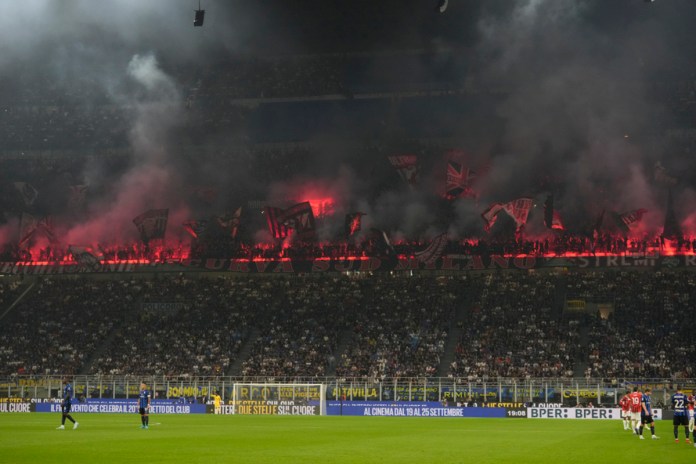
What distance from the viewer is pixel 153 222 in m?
79.1

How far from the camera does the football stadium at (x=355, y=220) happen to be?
191ft

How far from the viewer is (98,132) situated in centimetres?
8300

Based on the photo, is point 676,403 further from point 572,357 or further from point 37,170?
point 37,170

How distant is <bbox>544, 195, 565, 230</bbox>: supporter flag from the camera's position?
72438mm

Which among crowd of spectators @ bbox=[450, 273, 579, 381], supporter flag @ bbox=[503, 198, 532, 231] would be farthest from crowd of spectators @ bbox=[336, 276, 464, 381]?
supporter flag @ bbox=[503, 198, 532, 231]

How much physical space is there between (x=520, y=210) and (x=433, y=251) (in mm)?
8016

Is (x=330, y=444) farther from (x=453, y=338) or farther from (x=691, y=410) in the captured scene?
(x=453, y=338)

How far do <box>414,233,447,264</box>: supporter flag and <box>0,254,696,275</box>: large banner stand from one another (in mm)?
180

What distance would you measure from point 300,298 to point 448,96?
22.8 m

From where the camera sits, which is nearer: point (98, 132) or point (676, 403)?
point (676, 403)

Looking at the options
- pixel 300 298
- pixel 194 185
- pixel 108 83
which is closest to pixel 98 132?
pixel 108 83

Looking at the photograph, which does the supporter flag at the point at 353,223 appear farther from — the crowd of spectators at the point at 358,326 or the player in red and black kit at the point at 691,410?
the player in red and black kit at the point at 691,410

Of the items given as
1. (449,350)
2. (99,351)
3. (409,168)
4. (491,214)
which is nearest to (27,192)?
(99,351)

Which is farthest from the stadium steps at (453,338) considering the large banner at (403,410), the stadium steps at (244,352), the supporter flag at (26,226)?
the supporter flag at (26,226)
